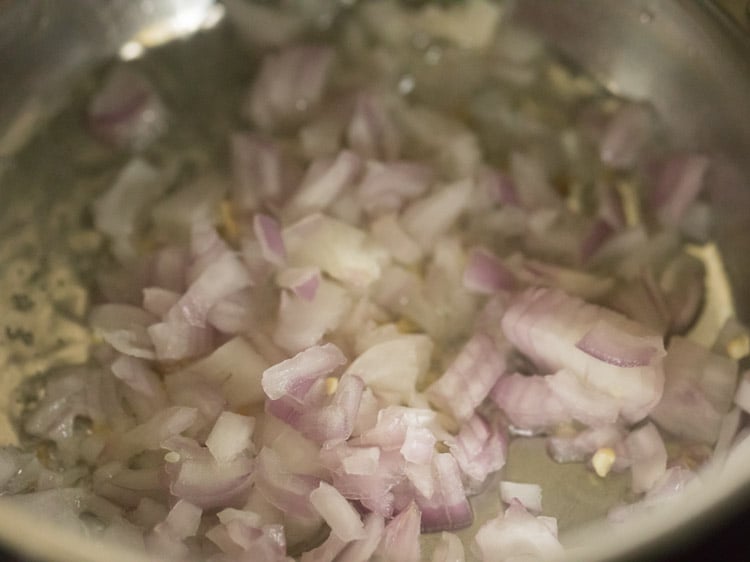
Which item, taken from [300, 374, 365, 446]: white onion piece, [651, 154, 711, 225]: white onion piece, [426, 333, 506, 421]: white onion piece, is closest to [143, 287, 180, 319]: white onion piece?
[300, 374, 365, 446]: white onion piece

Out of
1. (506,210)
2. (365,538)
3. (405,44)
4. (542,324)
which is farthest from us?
(405,44)

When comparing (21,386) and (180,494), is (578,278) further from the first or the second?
(21,386)

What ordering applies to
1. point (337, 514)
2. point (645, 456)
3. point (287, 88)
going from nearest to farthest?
point (337, 514), point (645, 456), point (287, 88)

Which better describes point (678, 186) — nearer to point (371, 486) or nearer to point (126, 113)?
point (371, 486)

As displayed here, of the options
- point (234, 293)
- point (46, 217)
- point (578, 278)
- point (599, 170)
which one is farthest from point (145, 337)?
point (599, 170)

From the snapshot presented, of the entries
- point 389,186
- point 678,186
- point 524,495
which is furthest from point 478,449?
point 678,186

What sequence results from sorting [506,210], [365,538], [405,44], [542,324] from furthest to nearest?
1. [405,44]
2. [506,210]
3. [542,324]
4. [365,538]
